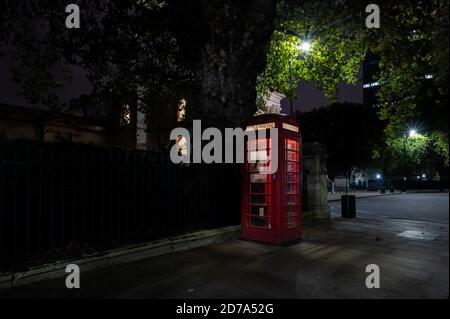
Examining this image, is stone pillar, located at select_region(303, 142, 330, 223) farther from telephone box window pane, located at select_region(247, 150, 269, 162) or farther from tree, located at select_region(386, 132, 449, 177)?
tree, located at select_region(386, 132, 449, 177)

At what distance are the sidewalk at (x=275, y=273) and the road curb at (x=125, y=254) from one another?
13cm

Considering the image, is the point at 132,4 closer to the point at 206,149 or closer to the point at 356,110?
the point at 206,149

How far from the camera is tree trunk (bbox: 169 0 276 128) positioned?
7625mm

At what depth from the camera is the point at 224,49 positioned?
7742 millimetres

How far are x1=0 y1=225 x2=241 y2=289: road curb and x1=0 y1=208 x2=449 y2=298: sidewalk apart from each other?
0.13 metres

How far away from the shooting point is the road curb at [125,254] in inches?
171

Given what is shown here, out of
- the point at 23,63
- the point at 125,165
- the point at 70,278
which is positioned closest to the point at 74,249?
the point at 70,278

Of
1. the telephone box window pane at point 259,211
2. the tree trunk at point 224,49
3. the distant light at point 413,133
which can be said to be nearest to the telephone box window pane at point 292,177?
the telephone box window pane at point 259,211

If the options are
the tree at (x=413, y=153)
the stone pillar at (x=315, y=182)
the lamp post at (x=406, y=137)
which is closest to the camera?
the stone pillar at (x=315, y=182)

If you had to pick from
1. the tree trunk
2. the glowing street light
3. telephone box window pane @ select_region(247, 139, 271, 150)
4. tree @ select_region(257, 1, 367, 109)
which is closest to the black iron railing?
telephone box window pane @ select_region(247, 139, 271, 150)

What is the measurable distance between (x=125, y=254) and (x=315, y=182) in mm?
6916

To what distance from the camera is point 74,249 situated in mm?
5016

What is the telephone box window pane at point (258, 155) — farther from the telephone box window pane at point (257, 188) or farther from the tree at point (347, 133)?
the tree at point (347, 133)
